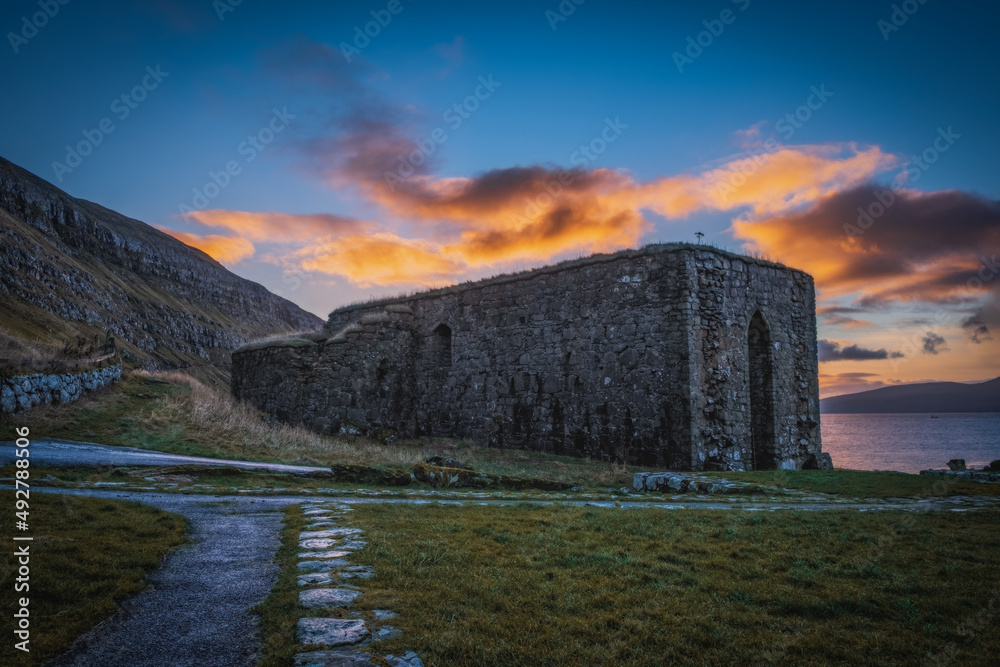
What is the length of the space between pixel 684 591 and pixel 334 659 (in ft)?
9.48

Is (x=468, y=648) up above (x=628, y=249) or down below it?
below

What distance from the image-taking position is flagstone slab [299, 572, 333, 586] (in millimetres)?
4824

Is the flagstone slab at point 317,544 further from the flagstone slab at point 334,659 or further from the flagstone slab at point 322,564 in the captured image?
the flagstone slab at point 334,659

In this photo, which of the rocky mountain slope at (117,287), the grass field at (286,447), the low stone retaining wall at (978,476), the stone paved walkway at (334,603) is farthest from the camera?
the rocky mountain slope at (117,287)

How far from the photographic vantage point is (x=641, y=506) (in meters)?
9.65

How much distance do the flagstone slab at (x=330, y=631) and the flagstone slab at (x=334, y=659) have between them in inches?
5.3

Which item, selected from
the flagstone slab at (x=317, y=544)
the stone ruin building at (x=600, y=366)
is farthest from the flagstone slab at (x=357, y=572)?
the stone ruin building at (x=600, y=366)

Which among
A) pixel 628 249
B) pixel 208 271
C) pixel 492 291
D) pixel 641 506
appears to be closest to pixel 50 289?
pixel 208 271

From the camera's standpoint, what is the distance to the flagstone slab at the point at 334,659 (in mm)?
3336

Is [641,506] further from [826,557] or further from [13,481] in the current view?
[13,481]

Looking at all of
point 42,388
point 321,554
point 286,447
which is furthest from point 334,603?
point 42,388

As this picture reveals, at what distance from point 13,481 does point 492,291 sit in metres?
16.1

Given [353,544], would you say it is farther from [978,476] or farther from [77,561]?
[978,476]

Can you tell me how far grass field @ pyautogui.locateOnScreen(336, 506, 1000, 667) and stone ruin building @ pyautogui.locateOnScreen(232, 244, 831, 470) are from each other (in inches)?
371
